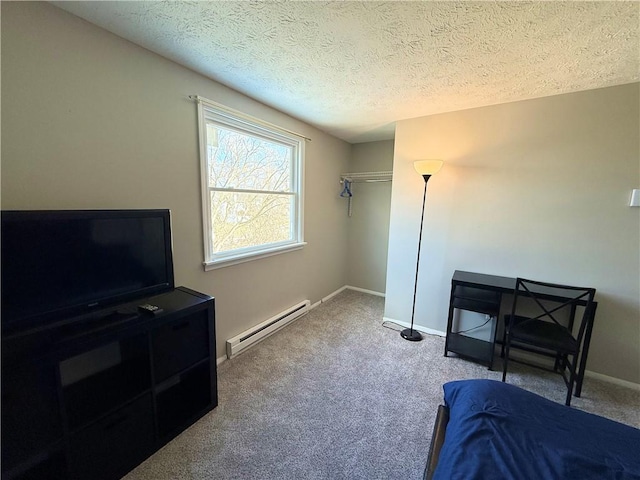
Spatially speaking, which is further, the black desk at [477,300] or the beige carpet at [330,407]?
the black desk at [477,300]

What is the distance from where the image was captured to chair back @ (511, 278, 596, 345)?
6.09ft

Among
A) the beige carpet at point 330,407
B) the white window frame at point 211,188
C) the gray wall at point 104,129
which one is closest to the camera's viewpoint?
the gray wall at point 104,129

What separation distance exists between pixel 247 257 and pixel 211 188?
71cm

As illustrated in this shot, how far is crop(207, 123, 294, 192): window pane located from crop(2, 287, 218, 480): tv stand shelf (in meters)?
1.11

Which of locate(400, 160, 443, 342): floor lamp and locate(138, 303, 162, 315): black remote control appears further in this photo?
locate(400, 160, 443, 342): floor lamp

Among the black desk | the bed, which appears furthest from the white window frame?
the bed

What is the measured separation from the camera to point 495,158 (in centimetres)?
250

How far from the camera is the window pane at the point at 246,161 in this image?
2.23m

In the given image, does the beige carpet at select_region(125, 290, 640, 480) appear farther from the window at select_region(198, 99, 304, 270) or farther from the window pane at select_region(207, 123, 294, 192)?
the window pane at select_region(207, 123, 294, 192)

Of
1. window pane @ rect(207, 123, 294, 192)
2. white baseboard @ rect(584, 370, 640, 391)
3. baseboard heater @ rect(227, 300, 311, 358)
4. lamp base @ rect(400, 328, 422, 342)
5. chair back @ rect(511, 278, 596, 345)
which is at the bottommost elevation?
lamp base @ rect(400, 328, 422, 342)

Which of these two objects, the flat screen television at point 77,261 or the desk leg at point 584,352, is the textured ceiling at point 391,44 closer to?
the flat screen television at point 77,261

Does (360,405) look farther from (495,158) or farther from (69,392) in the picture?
(495,158)

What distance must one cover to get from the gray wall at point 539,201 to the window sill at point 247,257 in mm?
1352

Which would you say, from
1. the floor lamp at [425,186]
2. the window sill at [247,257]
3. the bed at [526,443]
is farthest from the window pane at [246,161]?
the bed at [526,443]
